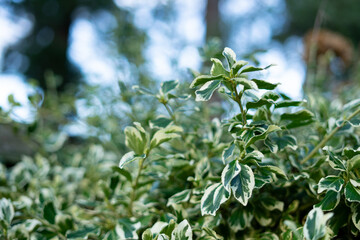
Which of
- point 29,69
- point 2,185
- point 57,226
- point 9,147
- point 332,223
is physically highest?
point 332,223

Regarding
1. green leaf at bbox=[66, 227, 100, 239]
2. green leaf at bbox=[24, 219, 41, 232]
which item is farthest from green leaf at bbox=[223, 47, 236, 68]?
green leaf at bbox=[24, 219, 41, 232]

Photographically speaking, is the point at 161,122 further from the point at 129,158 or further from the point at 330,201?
the point at 330,201

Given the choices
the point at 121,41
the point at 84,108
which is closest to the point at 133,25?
the point at 121,41

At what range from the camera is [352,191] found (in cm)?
35

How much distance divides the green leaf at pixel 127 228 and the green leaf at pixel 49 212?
14cm

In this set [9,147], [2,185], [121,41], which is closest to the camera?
[2,185]

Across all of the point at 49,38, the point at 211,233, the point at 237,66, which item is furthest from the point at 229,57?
the point at 49,38

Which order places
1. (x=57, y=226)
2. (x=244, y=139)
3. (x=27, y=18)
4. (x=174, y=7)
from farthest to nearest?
(x=27, y=18) < (x=174, y=7) < (x=57, y=226) < (x=244, y=139)

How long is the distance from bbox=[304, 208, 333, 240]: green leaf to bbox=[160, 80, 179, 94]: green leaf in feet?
0.90

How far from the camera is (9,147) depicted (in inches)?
56.2

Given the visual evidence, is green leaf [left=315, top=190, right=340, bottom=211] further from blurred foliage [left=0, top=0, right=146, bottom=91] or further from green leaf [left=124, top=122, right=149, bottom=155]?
blurred foliage [left=0, top=0, right=146, bottom=91]

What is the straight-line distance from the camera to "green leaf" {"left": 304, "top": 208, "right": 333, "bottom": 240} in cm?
29

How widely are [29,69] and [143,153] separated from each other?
5.92m

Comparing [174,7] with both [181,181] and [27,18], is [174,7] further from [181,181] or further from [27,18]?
[27,18]
